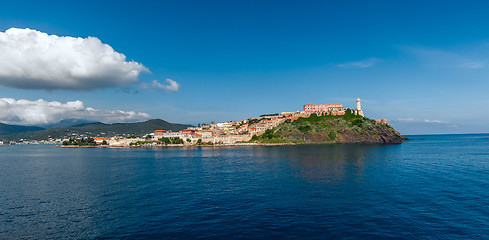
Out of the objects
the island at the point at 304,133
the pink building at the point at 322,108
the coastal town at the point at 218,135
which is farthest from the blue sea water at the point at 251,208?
the pink building at the point at 322,108

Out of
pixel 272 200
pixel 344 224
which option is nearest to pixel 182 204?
pixel 272 200

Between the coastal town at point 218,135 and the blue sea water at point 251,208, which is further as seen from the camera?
the coastal town at point 218,135

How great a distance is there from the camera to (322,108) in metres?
186

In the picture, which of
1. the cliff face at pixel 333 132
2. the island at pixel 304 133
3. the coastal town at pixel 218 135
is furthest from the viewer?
the coastal town at pixel 218 135

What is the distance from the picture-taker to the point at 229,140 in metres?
156

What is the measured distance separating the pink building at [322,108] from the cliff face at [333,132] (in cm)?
1956

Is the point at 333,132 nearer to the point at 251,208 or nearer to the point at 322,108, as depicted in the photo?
the point at 322,108

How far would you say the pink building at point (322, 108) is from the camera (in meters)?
184

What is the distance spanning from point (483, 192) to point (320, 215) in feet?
71.5

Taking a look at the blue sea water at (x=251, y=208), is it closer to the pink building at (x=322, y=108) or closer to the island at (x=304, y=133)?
the island at (x=304, y=133)

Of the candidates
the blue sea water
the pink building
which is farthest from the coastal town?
the blue sea water

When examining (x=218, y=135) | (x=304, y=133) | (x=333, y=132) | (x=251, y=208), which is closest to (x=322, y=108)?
(x=333, y=132)

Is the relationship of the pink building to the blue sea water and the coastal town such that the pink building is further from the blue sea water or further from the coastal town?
the blue sea water

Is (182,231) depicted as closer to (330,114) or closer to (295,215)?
(295,215)
